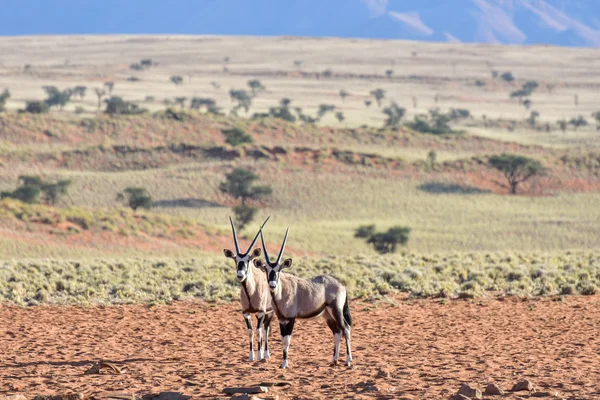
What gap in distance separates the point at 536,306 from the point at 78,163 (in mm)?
44400

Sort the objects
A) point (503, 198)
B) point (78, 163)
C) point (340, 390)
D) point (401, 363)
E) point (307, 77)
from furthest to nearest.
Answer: point (307, 77)
point (78, 163)
point (503, 198)
point (401, 363)
point (340, 390)

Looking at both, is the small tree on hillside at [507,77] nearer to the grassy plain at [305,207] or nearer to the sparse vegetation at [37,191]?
the grassy plain at [305,207]

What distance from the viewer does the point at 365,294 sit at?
21234 mm

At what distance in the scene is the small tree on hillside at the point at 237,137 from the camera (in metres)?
64.9

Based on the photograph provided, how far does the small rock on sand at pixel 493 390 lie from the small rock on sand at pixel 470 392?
10.4 inches

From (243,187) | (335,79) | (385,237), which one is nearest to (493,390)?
(385,237)

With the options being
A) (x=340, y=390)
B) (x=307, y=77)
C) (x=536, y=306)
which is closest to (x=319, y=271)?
(x=536, y=306)

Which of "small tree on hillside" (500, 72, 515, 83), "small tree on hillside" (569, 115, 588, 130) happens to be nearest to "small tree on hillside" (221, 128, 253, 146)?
"small tree on hillside" (569, 115, 588, 130)

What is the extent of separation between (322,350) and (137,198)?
3498cm

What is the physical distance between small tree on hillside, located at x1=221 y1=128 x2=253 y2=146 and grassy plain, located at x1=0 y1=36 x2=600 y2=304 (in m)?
1.95

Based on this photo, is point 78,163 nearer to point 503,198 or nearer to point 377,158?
point 377,158

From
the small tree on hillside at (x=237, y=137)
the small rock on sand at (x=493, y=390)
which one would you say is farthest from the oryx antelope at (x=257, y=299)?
the small tree on hillside at (x=237, y=137)

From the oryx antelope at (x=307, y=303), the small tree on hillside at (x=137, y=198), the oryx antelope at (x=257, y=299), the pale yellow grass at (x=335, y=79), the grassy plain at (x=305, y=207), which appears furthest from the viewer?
the pale yellow grass at (x=335, y=79)

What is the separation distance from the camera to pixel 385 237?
42062 mm
